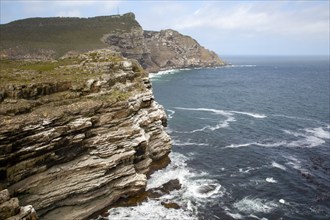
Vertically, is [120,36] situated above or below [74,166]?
above

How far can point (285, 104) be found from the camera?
315 ft

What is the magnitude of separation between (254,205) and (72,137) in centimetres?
2326

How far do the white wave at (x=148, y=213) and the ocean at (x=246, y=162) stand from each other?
111 mm

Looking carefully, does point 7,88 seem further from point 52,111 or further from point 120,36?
point 120,36

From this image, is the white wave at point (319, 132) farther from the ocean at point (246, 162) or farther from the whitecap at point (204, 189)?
the whitecap at point (204, 189)

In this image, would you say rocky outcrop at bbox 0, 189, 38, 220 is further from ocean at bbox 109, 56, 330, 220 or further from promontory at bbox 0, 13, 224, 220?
ocean at bbox 109, 56, 330, 220

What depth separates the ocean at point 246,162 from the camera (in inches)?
1467

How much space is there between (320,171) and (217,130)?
24.8m

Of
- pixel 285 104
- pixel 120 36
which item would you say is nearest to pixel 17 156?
pixel 285 104

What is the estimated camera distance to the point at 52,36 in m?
168

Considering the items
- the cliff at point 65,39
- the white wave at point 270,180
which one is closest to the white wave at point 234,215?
the white wave at point 270,180

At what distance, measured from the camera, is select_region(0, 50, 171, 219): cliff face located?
2923 cm

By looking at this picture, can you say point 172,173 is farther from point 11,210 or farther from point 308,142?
point 308,142

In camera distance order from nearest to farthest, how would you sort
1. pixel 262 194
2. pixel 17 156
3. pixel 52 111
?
pixel 17 156, pixel 52 111, pixel 262 194
